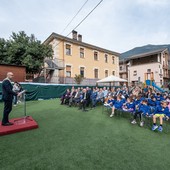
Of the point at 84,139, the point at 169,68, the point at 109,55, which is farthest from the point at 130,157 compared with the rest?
the point at 169,68

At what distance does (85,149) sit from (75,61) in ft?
54.5

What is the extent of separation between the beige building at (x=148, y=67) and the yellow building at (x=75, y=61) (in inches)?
393

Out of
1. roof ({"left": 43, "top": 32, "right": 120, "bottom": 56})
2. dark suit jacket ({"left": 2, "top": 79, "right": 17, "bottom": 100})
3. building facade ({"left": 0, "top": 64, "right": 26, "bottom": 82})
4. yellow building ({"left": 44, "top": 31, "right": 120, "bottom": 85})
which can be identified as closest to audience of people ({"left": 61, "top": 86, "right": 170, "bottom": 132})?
dark suit jacket ({"left": 2, "top": 79, "right": 17, "bottom": 100})

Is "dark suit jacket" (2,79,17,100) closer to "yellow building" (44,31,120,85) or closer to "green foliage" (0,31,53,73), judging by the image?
"green foliage" (0,31,53,73)

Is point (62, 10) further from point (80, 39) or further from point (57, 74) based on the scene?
point (80, 39)

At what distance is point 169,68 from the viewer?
32.5m

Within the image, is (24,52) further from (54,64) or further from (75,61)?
(75,61)

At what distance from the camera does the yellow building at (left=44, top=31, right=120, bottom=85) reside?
16422mm

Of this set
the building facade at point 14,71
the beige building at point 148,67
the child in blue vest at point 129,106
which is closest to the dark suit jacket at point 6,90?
the child in blue vest at point 129,106

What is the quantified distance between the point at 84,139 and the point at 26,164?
1551mm

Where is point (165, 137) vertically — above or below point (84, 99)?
below

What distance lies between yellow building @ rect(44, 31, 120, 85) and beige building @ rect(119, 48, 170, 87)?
9.98 metres

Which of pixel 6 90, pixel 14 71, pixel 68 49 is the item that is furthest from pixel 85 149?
pixel 68 49

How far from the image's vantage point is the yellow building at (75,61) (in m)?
16.4
